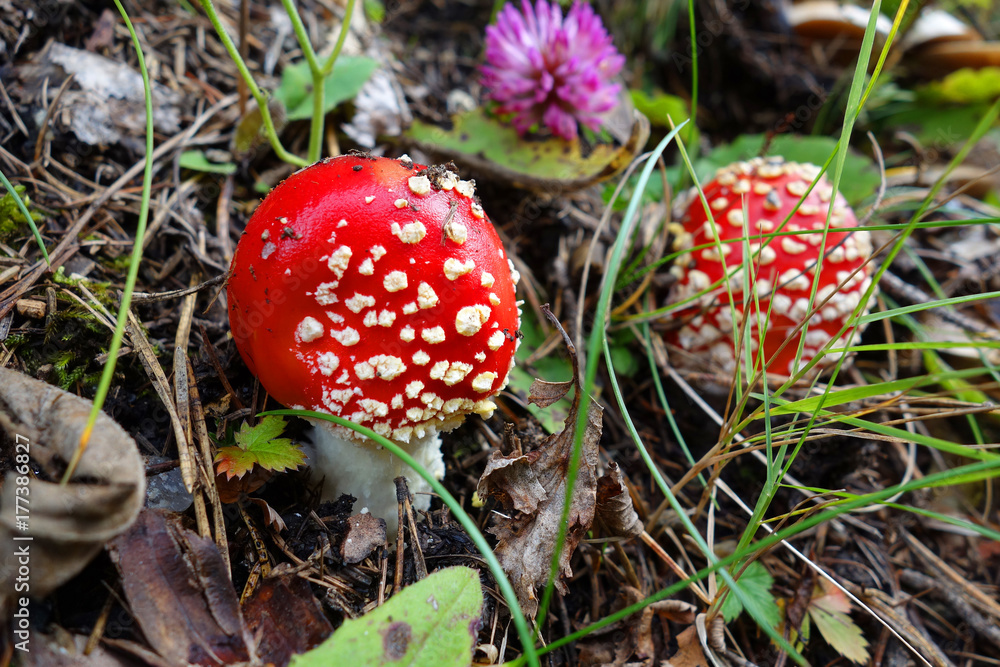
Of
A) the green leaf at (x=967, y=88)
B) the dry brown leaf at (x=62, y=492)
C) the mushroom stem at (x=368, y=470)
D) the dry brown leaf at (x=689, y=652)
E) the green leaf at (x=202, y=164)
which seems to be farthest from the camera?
the green leaf at (x=967, y=88)

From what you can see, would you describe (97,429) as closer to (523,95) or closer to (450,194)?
→ (450,194)

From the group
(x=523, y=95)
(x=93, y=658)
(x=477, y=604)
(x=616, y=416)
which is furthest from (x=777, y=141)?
(x=93, y=658)

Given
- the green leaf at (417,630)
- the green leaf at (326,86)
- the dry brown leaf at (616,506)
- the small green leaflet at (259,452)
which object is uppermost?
the green leaf at (326,86)

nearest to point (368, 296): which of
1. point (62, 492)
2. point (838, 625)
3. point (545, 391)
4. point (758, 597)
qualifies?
point (545, 391)

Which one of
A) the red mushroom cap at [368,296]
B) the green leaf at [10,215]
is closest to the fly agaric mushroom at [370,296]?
the red mushroom cap at [368,296]

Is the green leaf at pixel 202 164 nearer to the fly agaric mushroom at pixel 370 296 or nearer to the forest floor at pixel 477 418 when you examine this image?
the forest floor at pixel 477 418

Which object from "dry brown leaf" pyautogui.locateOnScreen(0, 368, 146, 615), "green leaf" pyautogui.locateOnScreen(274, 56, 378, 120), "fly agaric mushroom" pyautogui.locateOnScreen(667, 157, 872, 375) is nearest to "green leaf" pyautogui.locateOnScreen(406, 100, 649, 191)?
Answer: "green leaf" pyautogui.locateOnScreen(274, 56, 378, 120)

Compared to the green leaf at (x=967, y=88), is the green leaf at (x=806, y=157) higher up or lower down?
lower down
